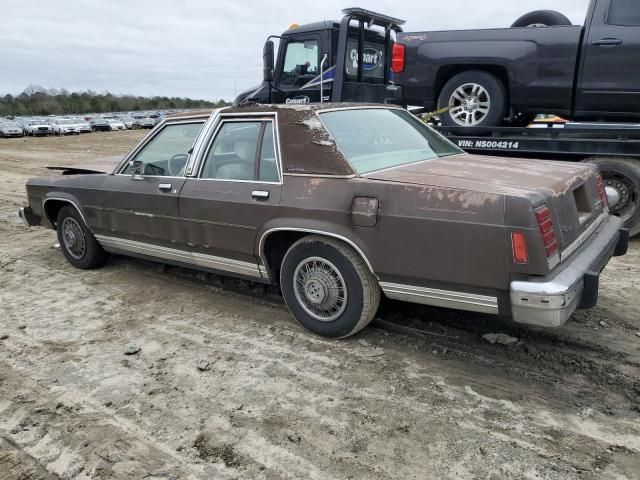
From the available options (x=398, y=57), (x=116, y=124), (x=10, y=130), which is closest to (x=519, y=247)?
(x=398, y=57)

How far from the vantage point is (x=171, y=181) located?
455cm

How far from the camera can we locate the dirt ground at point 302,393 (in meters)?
2.67

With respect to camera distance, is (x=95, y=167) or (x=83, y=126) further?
(x=83, y=126)

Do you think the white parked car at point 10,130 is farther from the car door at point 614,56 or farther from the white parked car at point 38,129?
the car door at point 614,56

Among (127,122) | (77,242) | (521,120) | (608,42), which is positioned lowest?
(77,242)

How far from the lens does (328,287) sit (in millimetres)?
3766

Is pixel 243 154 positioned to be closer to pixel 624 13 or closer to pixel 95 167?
pixel 95 167

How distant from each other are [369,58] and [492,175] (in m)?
6.43

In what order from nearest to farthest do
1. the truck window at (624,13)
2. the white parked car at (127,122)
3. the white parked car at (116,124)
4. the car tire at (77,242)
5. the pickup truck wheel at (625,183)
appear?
Result: the car tire at (77,242), the truck window at (624,13), the pickup truck wheel at (625,183), the white parked car at (116,124), the white parked car at (127,122)

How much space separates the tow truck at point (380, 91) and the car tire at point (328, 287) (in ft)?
11.8

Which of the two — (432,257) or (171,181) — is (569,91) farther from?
(171,181)

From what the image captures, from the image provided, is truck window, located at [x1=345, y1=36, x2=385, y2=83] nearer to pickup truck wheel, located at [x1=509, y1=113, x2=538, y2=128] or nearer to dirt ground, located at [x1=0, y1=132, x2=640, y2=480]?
pickup truck wheel, located at [x1=509, y1=113, x2=538, y2=128]

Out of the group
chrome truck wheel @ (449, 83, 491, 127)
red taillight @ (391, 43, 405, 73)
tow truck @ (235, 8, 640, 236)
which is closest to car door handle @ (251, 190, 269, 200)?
tow truck @ (235, 8, 640, 236)

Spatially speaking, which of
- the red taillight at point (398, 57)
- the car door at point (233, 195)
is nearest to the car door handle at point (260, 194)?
the car door at point (233, 195)
